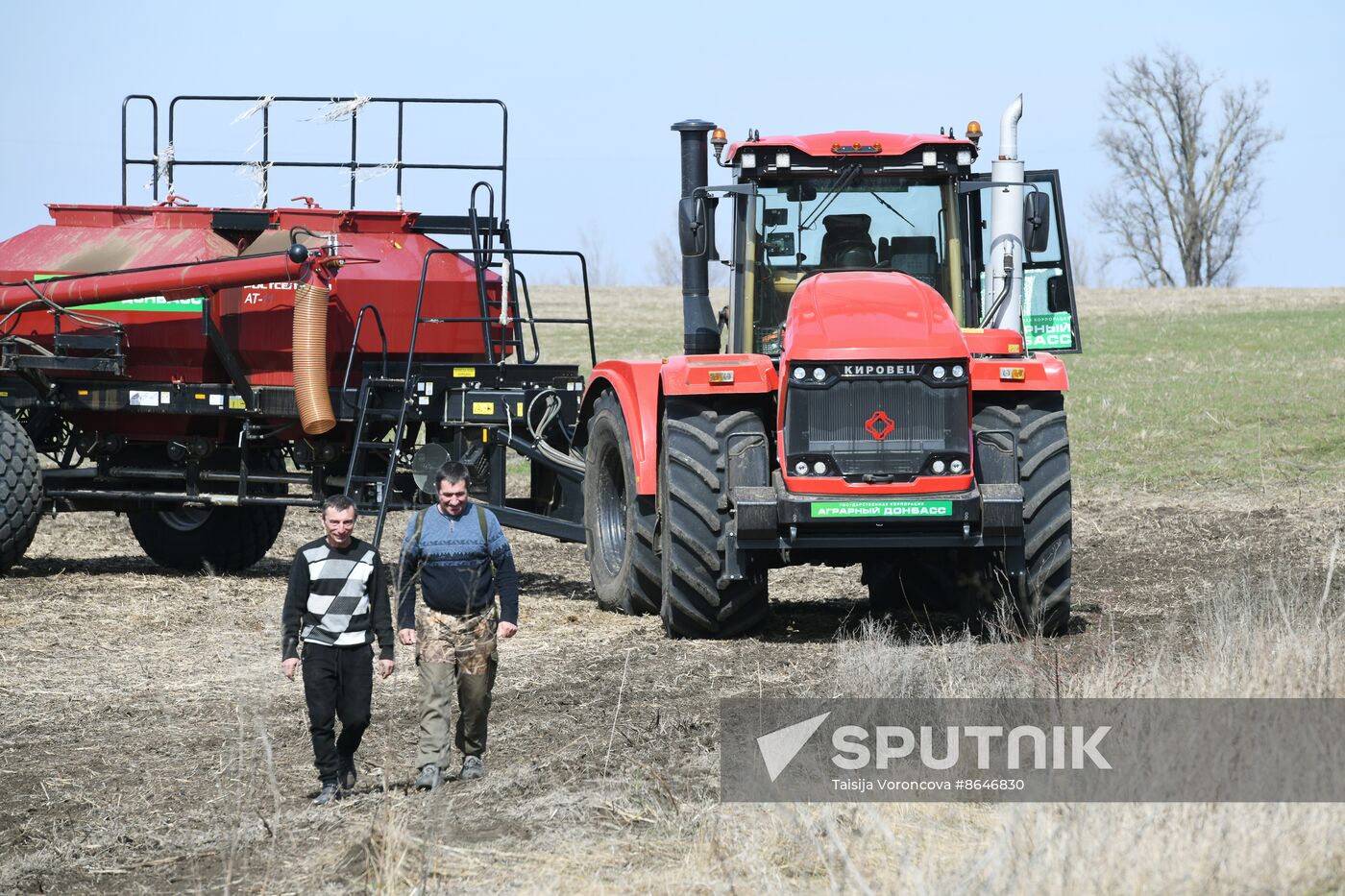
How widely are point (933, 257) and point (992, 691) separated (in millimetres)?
3579

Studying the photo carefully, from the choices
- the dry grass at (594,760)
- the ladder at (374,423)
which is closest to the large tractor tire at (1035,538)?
the dry grass at (594,760)

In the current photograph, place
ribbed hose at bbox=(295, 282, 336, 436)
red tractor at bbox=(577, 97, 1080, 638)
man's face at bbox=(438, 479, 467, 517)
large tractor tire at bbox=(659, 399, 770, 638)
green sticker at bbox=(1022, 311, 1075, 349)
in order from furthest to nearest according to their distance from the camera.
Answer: ribbed hose at bbox=(295, 282, 336, 436) → green sticker at bbox=(1022, 311, 1075, 349) → large tractor tire at bbox=(659, 399, 770, 638) → red tractor at bbox=(577, 97, 1080, 638) → man's face at bbox=(438, 479, 467, 517)

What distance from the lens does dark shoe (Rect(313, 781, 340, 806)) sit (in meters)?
6.89

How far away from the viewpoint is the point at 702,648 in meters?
9.90

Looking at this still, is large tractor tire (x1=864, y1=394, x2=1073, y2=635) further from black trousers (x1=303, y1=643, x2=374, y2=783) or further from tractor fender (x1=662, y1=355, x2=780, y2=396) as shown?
black trousers (x1=303, y1=643, x2=374, y2=783)

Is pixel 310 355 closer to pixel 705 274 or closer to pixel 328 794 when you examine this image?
pixel 705 274

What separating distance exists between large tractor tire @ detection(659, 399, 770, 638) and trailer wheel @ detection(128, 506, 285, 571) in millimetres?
6062

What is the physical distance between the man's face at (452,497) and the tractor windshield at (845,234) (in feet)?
11.0

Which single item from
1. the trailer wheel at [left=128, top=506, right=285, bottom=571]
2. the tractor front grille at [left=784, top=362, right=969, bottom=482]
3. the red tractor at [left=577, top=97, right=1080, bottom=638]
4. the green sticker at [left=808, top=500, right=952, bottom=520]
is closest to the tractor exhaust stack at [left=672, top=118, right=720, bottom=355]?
the red tractor at [left=577, top=97, right=1080, bottom=638]

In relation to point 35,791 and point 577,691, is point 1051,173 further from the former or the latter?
point 35,791

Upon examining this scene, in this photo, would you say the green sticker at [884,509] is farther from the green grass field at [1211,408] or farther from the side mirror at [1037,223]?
the green grass field at [1211,408]

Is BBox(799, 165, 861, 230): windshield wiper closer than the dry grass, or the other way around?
the dry grass

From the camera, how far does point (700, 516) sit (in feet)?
32.0

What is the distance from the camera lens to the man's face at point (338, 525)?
713 centimetres
